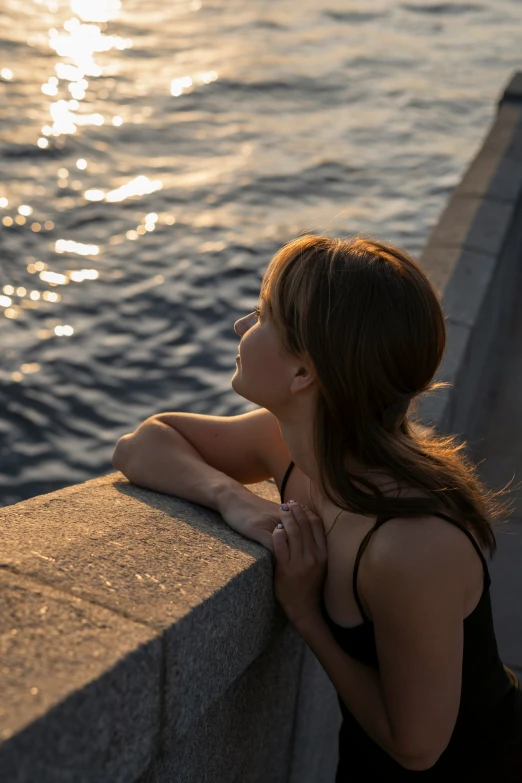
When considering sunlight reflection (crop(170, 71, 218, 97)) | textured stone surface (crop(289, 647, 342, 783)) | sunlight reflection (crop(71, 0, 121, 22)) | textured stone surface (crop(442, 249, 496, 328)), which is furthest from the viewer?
sunlight reflection (crop(71, 0, 121, 22))

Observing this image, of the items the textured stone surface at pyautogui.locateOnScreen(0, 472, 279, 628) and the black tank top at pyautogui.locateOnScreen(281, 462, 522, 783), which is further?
the black tank top at pyautogui.locateOnScreen(281, 462, 522, 783)

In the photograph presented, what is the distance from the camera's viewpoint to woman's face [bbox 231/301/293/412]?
2.28 metres

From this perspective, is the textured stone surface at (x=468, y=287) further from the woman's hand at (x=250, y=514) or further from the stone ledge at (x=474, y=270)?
the woman's hand at (x=250, y=514)

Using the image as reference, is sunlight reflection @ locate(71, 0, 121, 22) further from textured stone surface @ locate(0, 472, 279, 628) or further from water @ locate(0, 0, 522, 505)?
textured stone surface @ locate(0, 472, 279, 628)

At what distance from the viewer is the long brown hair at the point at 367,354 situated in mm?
2129

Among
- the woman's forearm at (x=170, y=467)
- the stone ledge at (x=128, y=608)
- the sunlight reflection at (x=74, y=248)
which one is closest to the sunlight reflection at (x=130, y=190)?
the sunlight reflection at (x=74, y=248)

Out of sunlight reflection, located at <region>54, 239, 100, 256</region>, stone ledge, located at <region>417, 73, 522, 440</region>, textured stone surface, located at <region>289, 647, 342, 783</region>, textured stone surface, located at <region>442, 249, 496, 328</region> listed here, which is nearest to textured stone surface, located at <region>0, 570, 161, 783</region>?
textured stone surface, located at <region>289, 647, 342, 783</region>

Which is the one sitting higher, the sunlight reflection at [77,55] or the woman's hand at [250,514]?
the woman's hand at [250,514]

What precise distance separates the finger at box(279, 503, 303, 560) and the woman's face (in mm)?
264

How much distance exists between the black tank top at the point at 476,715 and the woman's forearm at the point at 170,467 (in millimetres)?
424

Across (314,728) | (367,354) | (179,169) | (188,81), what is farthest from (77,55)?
(367,354)

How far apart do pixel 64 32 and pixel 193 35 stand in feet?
6.92

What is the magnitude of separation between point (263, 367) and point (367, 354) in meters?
0.28

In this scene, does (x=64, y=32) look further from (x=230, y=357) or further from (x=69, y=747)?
(x=69, y=747)
